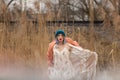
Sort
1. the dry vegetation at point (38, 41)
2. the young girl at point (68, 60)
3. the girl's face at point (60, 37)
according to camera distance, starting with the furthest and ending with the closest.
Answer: the dry vegetation at point (38, 41), the young girl at point (68, 60), the girl's face at point (60, 37)

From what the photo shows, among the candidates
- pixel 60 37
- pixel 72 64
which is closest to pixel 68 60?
pixel 72 64

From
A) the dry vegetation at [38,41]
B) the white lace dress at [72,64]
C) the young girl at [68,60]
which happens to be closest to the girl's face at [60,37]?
the young girl at [68,60]

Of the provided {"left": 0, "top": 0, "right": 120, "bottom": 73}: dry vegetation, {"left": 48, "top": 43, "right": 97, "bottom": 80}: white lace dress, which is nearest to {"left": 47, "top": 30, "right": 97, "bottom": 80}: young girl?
{"left": 48, "top": 43, "right": 97, "bottom": 80}: white lace dress

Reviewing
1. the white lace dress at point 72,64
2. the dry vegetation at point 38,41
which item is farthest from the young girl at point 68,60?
the dry vegetation at point 38,41

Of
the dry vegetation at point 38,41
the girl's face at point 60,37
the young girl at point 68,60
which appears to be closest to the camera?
the girl's face at point 60,37

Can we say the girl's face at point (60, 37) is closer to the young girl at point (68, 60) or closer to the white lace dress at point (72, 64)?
the young girl at point (68, 60)

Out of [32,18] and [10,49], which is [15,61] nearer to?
[10,49]

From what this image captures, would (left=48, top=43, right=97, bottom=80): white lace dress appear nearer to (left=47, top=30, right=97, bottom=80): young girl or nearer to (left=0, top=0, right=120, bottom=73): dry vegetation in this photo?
(left=47, top=30, right=97, bottom=80): young girl

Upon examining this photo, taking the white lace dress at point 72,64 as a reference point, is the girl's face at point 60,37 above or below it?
above

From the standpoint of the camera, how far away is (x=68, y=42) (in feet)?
14.5

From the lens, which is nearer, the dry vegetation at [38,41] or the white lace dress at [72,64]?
the white lace dress at [72,64]

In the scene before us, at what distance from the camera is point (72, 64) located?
467 centimetres

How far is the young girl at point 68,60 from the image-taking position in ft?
14.5

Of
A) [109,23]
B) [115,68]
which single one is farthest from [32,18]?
[115,68]
